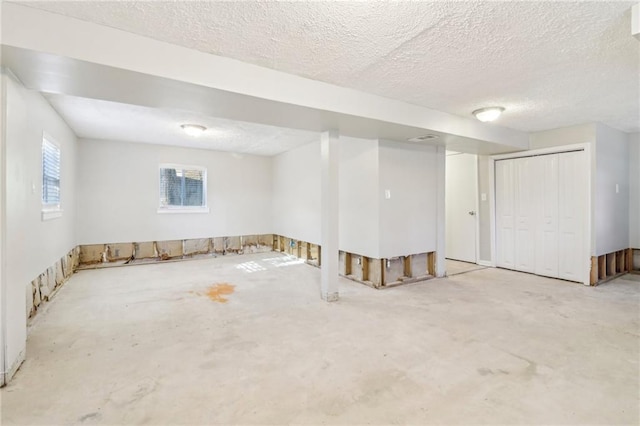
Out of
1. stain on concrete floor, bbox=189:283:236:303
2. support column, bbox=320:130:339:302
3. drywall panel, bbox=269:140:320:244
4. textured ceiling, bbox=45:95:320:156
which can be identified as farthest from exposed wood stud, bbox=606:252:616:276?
stain on concrete floor, bbox=189:283:236:303

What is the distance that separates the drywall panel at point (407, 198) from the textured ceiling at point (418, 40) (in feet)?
4.67

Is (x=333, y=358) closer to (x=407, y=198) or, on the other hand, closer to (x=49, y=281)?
(x=407, y=198)

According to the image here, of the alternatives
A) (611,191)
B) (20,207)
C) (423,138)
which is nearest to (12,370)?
(20,207)

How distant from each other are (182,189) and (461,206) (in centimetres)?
618

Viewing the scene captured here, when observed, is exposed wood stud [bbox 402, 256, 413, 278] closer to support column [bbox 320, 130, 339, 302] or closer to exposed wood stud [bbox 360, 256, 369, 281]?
exposed wood stud [bbox 360, 256, 369, 281]

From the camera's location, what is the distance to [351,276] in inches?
201

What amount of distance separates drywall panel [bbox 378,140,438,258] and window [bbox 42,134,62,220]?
176 inches

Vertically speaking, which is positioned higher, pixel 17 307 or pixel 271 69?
pixel 271 69

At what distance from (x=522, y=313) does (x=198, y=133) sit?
17.3ft

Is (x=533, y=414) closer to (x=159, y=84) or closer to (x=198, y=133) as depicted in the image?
(x=159, y=84)

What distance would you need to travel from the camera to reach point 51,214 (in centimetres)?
411

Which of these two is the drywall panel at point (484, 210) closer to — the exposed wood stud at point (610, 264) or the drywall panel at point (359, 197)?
the exposed wood stud at point (610, 264)

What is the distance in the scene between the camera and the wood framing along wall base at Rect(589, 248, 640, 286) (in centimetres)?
456

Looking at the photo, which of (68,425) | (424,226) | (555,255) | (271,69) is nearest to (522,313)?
(424,226)
